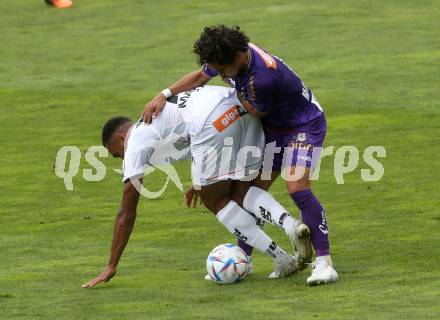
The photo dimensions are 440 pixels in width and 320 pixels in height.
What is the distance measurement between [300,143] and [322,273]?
1.12 metres

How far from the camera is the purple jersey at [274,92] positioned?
962 centimetres

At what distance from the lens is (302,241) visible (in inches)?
382

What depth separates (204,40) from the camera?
9555mm

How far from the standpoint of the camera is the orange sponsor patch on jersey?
10.1m

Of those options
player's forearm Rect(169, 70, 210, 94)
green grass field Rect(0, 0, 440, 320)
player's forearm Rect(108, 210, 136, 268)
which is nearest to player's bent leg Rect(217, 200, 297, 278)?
green grass field Rect(0, 0, 440, 320)

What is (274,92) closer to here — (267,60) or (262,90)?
(262,90)

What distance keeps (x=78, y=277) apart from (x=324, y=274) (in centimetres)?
242

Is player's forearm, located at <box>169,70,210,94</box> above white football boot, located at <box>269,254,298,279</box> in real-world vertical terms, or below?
above

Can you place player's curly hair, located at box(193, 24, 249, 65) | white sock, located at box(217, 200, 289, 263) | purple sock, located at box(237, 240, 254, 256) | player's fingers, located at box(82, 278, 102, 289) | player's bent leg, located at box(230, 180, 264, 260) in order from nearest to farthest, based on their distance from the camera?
player's curly hair, located at box(193, 24, 249, 65) → player's fingers, located at box(82, 278, 102, 289) → white sock, located at box(217, 200, 289, 263) → player's bent leg, located at box(230, 180, 264, 260) → purple sock, located at box(237, 240, 254, 256)

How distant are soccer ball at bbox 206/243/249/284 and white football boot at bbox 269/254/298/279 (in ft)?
0.89

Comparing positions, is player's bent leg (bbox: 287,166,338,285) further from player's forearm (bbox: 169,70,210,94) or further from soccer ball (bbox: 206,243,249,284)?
player's forearm (bbox: 169,70,210,94)

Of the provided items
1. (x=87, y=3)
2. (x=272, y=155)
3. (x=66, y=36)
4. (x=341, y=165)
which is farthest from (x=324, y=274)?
(x=87, y=3)

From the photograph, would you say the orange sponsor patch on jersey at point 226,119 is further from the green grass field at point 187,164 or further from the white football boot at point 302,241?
the green grass field at point 187,164

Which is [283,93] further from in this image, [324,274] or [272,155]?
[324,274]
